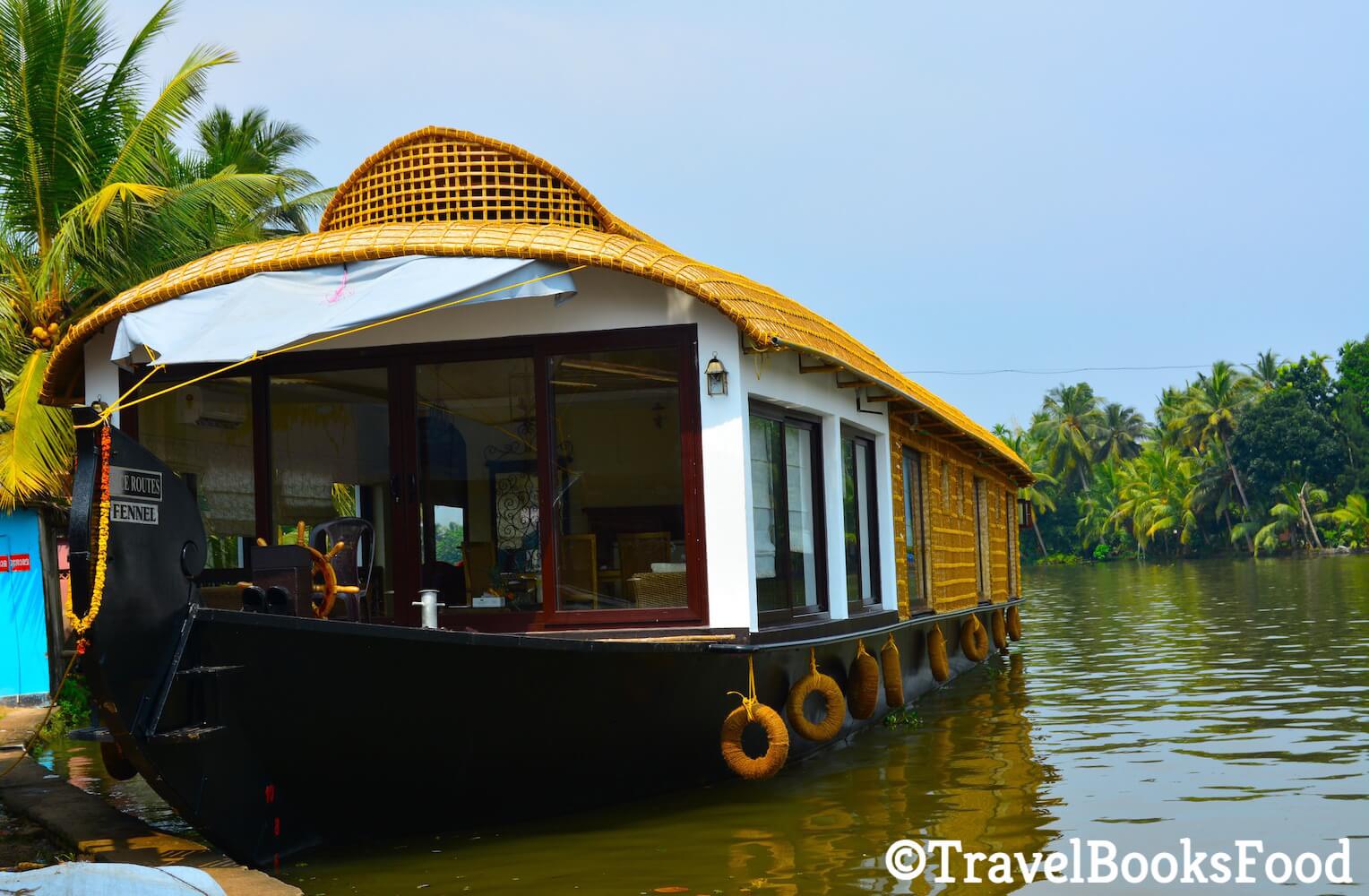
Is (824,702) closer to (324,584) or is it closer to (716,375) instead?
(716,375)

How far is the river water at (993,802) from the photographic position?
17.6 ft

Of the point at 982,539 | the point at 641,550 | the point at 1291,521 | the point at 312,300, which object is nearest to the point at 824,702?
the point at 641,550

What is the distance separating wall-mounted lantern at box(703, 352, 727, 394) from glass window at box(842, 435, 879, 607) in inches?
Answer: 77.6

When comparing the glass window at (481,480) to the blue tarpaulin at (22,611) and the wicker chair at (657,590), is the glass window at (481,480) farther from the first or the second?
the blue tarpaulin at (22,611)

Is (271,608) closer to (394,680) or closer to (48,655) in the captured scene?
(394,680)

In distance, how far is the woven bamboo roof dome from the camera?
6293 millimetres

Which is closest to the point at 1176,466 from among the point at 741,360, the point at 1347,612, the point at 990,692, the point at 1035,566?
the point at 1035,566

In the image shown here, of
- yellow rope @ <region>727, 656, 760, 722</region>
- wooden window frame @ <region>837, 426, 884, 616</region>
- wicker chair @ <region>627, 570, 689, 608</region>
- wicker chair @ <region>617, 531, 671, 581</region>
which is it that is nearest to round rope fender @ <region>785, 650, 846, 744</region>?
yellow rope @ <region>727, 656, 760, 722</region>

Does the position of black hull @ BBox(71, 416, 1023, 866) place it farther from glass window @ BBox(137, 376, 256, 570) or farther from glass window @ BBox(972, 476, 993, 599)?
glass window @ BBox(972, 476, 993, 599)

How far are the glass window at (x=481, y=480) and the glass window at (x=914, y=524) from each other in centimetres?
366

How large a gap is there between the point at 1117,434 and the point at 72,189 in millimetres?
56974

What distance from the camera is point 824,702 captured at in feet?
23.9

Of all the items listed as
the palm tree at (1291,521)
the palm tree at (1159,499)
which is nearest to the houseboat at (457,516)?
the palm tree at (1291,521)

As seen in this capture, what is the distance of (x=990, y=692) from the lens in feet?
37.2
